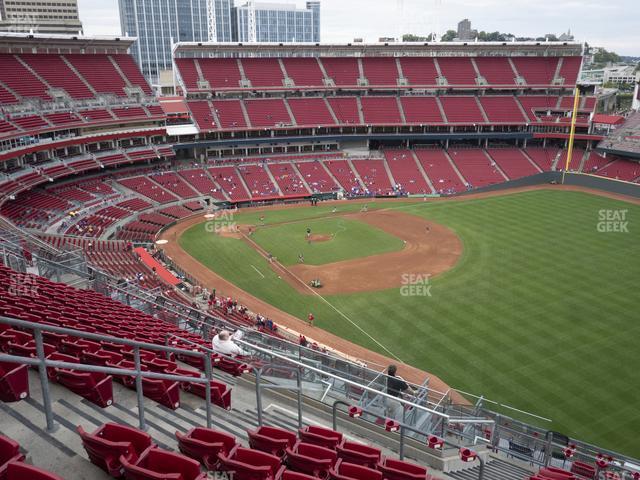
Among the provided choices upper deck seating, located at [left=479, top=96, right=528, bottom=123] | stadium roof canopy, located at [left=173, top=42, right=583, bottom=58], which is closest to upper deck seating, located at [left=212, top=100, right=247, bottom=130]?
stadium roof canopy, located at [left=173, top=42, right=583, bottom=58]

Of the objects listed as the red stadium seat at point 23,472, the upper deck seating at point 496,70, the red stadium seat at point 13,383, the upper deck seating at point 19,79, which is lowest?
the red stadium seat at point 13,383

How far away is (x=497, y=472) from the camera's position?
520 inches

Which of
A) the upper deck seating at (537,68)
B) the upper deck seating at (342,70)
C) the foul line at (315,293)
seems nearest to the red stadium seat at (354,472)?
the foul line at (315,293)

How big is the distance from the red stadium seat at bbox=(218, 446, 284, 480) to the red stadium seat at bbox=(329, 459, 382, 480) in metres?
0.94

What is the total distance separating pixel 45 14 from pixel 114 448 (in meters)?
163

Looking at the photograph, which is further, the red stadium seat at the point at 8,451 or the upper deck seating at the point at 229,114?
the upper deck seating at the point at 229,114

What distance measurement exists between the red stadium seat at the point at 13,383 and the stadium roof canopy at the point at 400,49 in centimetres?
7070

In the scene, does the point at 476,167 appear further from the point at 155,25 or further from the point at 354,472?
the point at 155,25

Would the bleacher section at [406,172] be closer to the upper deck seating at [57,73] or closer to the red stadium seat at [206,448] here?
the upper deck seating at [57,73]

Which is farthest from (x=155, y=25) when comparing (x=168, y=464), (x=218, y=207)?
(x=168, y=464)

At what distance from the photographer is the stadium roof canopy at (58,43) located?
55.0 metres

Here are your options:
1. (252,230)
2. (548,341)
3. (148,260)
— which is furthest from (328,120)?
(548,341)

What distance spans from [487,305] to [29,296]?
26.2 m

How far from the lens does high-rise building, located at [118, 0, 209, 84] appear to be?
518ft
